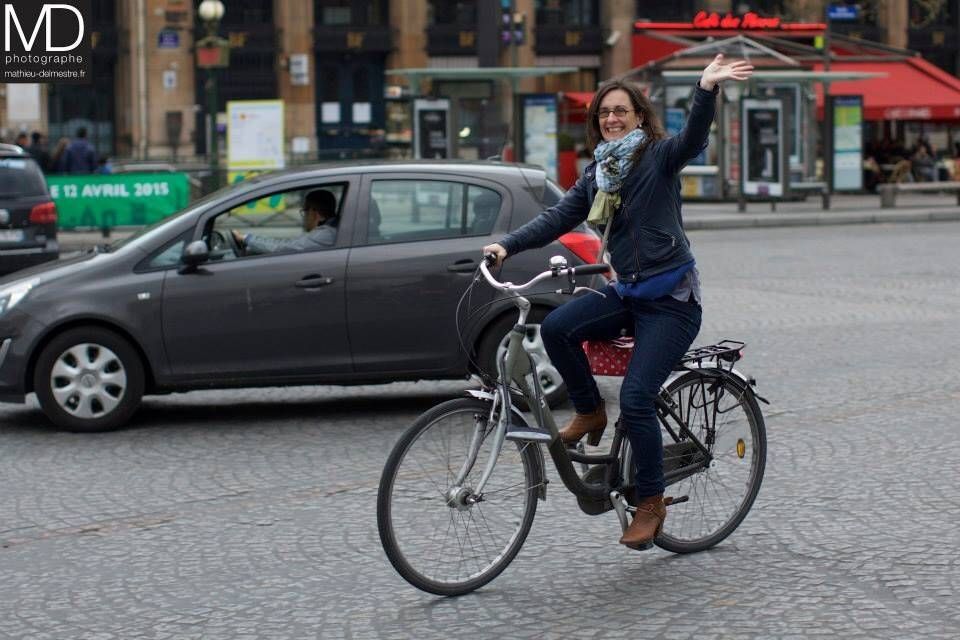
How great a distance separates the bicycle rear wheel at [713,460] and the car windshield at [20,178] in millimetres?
13418

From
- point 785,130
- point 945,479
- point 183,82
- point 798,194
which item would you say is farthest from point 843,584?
point 183,82

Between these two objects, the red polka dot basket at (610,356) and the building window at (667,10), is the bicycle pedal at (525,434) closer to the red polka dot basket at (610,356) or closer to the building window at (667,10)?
the red polka dot basket at (610,356)

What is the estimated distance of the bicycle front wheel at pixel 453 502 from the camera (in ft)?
17.3

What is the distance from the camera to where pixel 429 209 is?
940 centimetres

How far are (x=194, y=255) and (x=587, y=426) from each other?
374 cm

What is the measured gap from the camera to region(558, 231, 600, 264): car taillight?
9.39 meters

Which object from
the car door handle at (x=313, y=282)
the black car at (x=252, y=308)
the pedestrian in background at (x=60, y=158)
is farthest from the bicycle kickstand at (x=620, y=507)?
the pedestrian in background at (x=60, y=158)

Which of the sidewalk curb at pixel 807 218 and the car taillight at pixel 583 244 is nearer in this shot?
the car taillight at pixel 583 244

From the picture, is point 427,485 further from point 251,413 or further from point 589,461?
point 251,413

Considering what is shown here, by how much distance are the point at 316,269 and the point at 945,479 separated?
3523 mm

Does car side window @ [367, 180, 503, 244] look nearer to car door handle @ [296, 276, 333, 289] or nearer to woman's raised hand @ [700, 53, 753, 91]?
car door handle @ [296, 276, 333, 289]

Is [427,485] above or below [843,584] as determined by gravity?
above

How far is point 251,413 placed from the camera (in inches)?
381

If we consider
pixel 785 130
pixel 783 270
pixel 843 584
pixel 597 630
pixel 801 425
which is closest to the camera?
pixel 597 630
